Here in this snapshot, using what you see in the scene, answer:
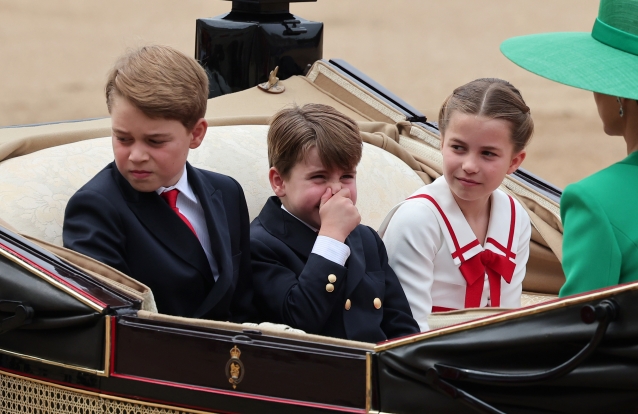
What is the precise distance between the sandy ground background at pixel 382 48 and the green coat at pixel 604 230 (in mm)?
5055

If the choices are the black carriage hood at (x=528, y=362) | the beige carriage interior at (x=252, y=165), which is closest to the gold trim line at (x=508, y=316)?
the black carriage hood at (x=528, y=362)

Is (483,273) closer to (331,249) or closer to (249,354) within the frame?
(331,249)

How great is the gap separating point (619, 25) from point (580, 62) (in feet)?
0.28

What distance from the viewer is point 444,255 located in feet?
6.07

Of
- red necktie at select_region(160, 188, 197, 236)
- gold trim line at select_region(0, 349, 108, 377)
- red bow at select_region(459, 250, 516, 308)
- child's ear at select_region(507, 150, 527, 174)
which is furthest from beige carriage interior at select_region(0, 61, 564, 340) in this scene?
child's ear at select_region(507, 150, 527, 174)

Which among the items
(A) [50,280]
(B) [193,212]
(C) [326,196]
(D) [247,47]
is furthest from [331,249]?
(D) [247,47]

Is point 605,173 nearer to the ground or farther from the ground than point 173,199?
farther from the ground

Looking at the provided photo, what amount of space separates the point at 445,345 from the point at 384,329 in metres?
0.56

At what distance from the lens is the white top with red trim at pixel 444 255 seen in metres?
1.81

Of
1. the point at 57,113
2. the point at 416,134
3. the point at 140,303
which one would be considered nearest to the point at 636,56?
the point at 140,303

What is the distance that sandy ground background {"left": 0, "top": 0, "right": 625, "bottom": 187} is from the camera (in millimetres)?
7254

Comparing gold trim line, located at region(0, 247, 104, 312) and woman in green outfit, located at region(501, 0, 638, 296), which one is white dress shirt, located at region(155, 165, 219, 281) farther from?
woman in green outfit, located at region(501, 0, 638, 296)

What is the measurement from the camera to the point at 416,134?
8.78 feet

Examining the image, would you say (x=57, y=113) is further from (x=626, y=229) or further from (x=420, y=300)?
(x=626, y=229)
